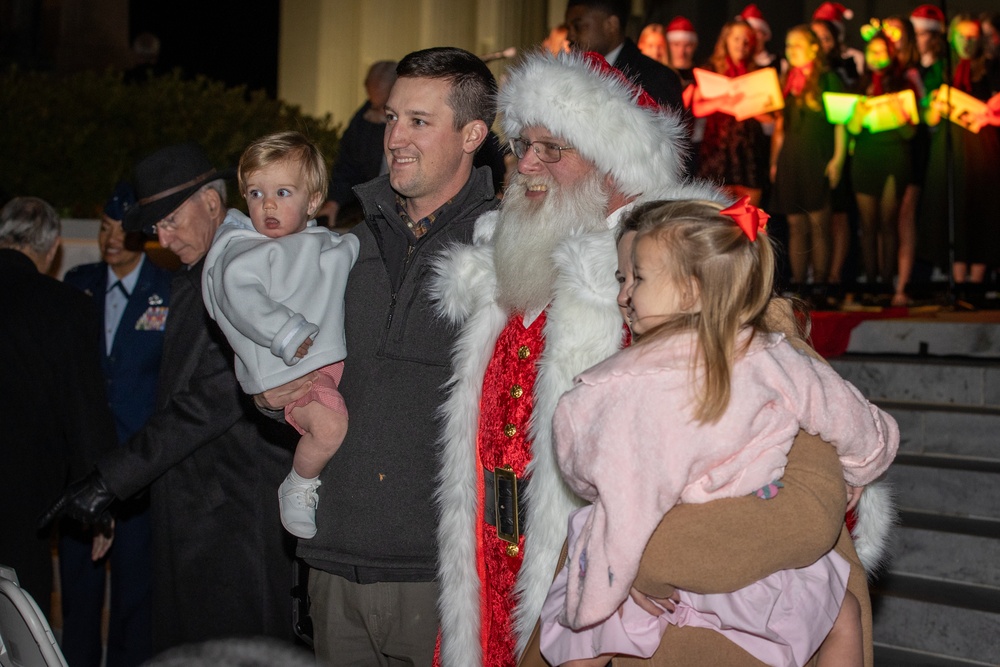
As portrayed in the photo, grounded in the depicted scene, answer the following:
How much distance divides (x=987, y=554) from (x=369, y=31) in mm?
10038

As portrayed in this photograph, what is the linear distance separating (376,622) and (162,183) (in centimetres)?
231

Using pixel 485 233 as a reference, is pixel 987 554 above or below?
below

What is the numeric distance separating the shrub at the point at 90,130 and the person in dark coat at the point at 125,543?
431 cm

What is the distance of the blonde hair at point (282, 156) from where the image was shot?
11.1ft

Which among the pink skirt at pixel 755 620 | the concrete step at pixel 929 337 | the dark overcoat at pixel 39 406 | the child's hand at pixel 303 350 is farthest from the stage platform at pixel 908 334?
the pink skirt at pixel 755 620

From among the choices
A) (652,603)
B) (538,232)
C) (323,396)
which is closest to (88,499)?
(323,396)

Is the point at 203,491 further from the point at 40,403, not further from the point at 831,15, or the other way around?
the point at 831,15

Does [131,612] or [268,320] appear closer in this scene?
[268,320]

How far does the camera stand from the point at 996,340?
6664 mm

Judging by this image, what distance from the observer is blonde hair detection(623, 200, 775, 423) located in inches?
86.3

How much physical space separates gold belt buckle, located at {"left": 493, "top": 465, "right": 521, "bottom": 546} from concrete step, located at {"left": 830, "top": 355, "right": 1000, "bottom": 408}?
4258mm

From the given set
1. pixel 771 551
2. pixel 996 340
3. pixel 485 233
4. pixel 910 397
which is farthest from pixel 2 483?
pixel 996 340

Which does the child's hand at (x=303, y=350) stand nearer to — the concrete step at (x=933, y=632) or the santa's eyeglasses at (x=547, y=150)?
the santa's eyeglasses at (x=547, y=150)

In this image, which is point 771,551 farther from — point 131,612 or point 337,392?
point 131,612
